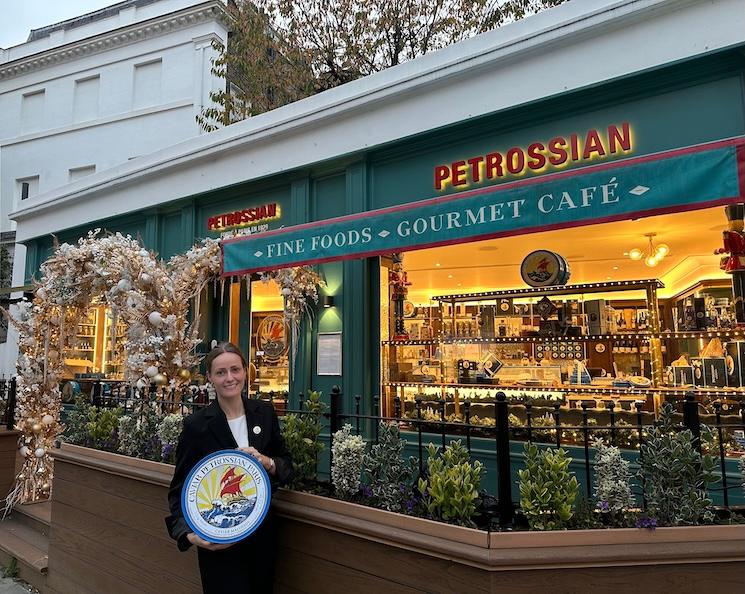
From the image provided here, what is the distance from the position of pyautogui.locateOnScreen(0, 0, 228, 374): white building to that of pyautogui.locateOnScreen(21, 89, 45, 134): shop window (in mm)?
36

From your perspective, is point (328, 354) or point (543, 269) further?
point (328, 354)

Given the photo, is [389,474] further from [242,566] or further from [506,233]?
[506,233]

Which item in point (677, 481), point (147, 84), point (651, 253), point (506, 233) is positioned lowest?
point (677, 481)

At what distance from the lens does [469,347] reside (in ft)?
25.6

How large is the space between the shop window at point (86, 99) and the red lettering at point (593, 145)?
1771cm

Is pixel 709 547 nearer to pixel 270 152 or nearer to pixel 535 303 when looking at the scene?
pixel 535 303

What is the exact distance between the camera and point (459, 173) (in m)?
6.56

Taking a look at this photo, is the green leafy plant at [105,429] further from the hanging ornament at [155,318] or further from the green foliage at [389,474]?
the green foliage at [389,474]

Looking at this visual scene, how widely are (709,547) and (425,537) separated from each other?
4.06 feet

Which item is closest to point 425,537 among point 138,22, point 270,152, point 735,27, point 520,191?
point 520,191

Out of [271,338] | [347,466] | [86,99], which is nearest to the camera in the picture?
[347,466]

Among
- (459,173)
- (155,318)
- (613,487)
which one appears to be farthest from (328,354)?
(613,487)

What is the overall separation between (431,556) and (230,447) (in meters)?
1.10

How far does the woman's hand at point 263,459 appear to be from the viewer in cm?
272
